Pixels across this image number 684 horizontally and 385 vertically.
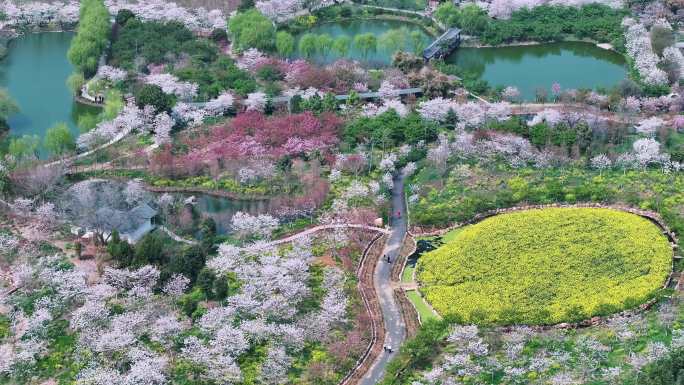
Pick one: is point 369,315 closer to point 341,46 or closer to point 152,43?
point 341,46

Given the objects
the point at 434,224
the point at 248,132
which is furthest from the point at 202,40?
the point at 434,224

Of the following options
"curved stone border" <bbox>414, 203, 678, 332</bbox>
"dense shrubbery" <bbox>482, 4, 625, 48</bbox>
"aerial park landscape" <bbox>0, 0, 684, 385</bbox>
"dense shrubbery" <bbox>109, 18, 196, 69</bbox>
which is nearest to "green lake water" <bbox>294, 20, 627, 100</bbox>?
"aerial park landscape" <bbox>0, 0, 684, 385</bbox>

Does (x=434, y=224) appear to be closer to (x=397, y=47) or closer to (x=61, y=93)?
(x=397, y=47)

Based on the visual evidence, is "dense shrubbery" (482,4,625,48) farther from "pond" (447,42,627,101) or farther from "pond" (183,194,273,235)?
"pond" (183,194,273,235)

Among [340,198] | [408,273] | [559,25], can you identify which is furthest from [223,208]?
[559,25]

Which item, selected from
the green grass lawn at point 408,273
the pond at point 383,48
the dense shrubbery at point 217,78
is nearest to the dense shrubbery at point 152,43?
the dense shrubbery at point 217,78

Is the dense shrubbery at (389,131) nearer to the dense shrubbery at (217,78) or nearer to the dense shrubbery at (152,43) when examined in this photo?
the dense shrubbery at (217,78)
